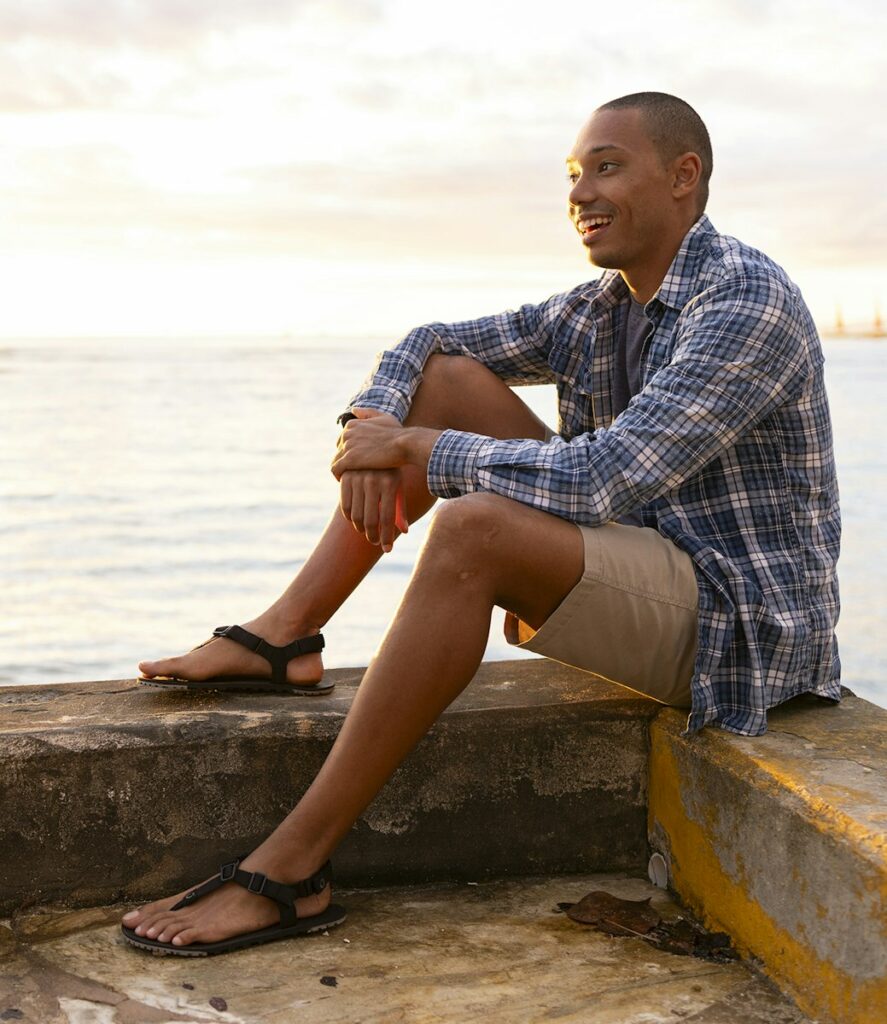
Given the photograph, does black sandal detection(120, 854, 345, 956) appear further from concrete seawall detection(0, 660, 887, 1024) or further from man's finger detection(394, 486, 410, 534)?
man's finger detection(394, 486, 410, 534)

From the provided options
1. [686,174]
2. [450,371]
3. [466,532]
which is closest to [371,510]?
[466,532]

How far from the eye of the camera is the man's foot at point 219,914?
221 centimetres

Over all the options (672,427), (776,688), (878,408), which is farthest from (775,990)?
(878,408)

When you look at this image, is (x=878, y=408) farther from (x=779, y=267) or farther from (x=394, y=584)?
(x=779, y=267)

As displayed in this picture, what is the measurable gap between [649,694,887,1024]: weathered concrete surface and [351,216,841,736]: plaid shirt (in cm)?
9

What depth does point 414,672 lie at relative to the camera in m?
2.20

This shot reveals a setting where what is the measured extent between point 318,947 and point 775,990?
2.60 feet

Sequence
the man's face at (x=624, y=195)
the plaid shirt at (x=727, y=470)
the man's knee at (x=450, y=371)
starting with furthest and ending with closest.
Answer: the man's knee at (x=450, y=371), the man's face at (x=624, y=195), the plaid shirt at (x=727, y=470)

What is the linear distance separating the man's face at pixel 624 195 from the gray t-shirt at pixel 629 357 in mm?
129

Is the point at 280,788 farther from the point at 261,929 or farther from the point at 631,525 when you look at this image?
the point at 631,525

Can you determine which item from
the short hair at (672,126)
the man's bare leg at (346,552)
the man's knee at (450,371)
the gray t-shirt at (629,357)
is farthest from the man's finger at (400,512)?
the short hair at (672,126)

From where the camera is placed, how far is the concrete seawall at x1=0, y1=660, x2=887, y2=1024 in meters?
2.25

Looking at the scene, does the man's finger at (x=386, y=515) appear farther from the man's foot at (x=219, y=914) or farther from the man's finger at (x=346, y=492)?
the man's foot at (x=219, y=914)

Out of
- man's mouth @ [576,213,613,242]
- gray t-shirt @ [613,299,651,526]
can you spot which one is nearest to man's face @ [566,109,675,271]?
man's mouth @ [576,213,613,242]
